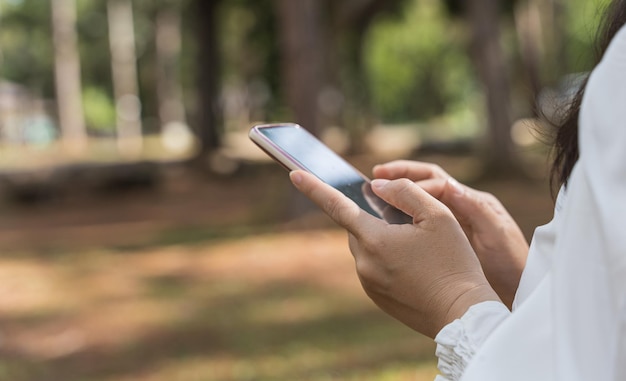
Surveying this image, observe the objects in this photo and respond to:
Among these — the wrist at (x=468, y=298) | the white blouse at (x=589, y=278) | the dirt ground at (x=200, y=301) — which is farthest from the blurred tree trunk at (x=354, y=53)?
the white blouse at (x=589, y=278)

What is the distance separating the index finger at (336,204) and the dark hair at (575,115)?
33 cm

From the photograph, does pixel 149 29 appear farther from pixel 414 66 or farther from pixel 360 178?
pixel 360 178

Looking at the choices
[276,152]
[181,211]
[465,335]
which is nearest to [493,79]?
[181,211]

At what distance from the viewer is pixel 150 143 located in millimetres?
31188

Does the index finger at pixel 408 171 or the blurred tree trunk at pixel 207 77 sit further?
the blurred tree trunk at pixel 207 77

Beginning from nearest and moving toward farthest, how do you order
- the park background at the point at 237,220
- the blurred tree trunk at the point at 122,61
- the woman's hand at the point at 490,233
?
the woman's hand at the point at 490,233
the park background at the point at 237,220
the blurred tree trunk at the point at 122,61

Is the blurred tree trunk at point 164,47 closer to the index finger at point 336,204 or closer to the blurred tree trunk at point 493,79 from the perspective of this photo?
the blurred tree trunk at point 493,79

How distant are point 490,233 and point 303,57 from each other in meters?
8.07

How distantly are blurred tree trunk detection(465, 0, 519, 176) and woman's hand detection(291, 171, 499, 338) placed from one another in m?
11.3

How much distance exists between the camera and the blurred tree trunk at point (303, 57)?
9594mm

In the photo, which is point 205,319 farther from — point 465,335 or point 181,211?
point 181,211

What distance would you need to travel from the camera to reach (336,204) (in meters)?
1.46

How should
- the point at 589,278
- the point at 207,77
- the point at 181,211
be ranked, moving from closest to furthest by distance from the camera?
the point at 589,278 < the point at 181,211 < the point at 207,77

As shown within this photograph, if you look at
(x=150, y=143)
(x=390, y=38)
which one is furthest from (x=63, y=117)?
(x=390, y=38)
